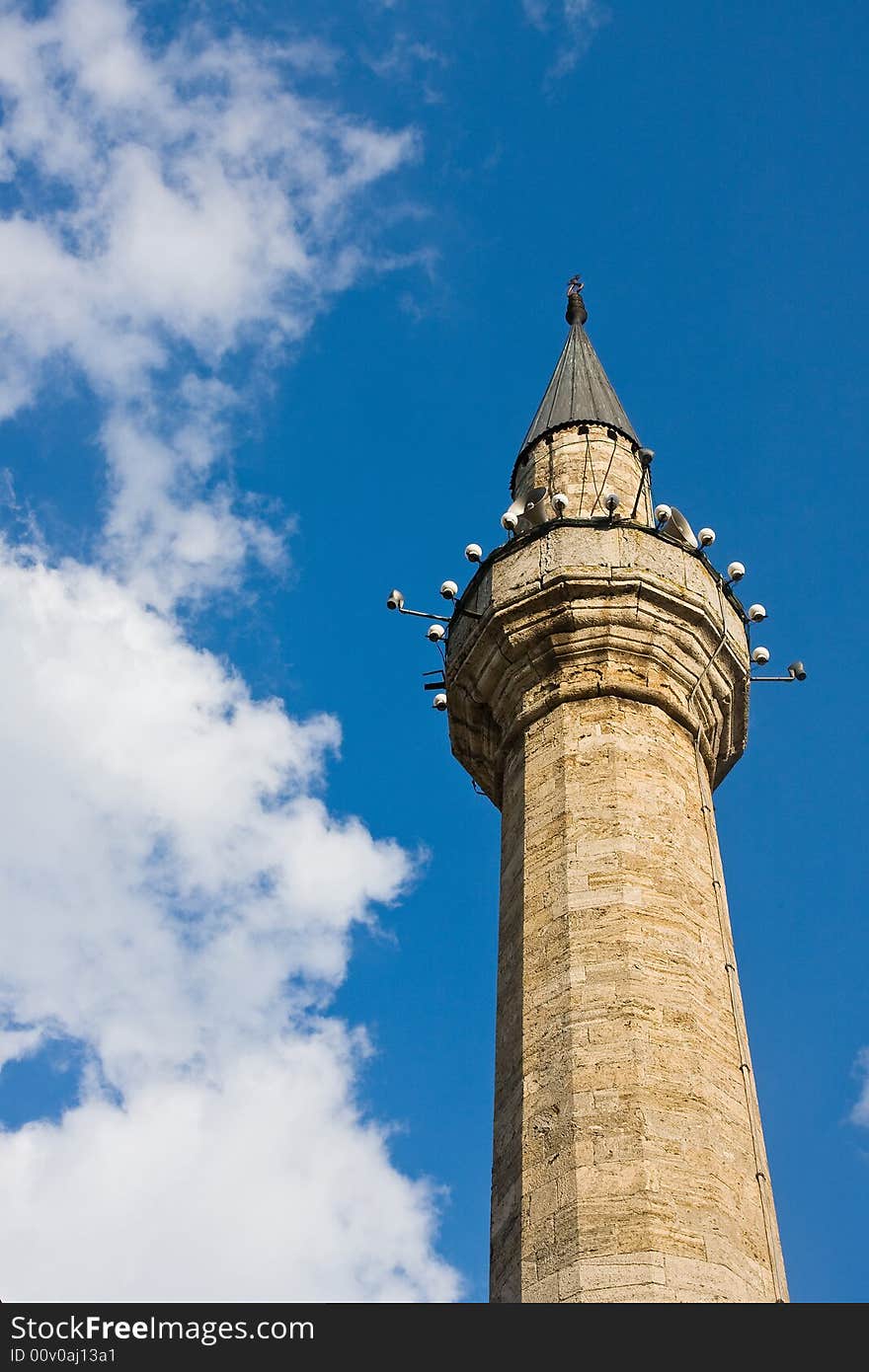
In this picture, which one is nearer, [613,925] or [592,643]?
[613,925]

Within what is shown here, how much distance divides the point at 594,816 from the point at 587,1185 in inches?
102

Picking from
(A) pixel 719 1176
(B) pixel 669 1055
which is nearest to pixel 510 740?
(B) pixel 669 1055

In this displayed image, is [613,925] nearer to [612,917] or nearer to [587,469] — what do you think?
[612,917]

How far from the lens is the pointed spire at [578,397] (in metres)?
14.7

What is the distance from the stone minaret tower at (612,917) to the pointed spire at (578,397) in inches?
58.5

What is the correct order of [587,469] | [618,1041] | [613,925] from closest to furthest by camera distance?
1. [618,1041]
2. [613,925]
3. [587,469]

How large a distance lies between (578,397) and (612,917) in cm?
728

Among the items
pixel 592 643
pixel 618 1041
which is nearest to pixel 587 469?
pixel 592 643

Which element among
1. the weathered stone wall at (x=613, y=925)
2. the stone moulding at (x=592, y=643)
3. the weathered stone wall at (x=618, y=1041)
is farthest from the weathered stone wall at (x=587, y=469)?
the weathered stone wall at (x=618, y=1041)

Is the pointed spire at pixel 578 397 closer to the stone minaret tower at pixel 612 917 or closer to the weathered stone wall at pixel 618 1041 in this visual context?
the stone minaret tower at pixel 612 917

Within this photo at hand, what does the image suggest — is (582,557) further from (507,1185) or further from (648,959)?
(507,1185)

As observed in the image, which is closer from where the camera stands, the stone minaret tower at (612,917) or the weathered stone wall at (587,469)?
the stone minaret tower at (612,917)

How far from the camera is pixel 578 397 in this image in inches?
594

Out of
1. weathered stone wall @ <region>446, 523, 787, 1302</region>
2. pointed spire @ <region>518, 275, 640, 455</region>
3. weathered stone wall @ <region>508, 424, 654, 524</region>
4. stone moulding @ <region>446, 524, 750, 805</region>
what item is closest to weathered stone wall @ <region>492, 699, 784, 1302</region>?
weathered stone wall @ <region>446, 523, 787, 1302</region>
